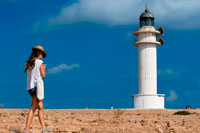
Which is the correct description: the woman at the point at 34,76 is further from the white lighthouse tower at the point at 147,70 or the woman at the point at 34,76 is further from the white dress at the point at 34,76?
the white lighthouse tower at the point at 147,70

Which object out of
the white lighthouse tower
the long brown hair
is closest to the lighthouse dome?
the white lighthouse tower

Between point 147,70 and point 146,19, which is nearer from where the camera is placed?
point 147,70

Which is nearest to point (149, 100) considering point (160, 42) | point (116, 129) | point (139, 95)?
point (139, 95)

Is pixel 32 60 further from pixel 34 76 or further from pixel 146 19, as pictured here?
pixel 146 19

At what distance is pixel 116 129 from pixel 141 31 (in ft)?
74.2

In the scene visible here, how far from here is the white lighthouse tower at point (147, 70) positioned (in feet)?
96.5

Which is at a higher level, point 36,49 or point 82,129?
point 36,49

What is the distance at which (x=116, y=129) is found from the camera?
27.2ft

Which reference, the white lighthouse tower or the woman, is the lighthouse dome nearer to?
the white lighthouse tower

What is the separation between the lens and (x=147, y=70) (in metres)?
29.8

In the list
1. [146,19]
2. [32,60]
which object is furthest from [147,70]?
[32,60]

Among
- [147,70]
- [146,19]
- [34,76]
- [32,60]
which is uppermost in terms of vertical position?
[146,19]

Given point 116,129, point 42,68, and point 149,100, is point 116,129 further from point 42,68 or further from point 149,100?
point 149,100

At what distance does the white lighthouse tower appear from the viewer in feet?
96.5
